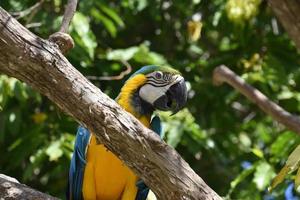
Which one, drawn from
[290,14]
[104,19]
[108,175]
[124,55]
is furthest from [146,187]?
[104,19]

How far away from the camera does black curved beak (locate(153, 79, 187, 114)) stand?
3.51 metres

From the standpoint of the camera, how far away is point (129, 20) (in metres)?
5.45

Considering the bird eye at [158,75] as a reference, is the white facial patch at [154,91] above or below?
below

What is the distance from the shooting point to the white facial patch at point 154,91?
140 inches

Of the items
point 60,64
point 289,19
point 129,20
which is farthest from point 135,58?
point 60,64

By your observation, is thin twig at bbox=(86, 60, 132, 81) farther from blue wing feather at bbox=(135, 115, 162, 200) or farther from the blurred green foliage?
blue wing feather at bbox=(135, 115, 162, 200)

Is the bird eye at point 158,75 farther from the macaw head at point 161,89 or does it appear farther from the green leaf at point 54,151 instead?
the green leaf at point 54,151

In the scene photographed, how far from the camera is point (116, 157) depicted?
341cm

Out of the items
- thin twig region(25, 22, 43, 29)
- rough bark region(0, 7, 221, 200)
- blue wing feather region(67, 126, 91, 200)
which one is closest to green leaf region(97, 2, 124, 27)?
thin twig region(25, 22, 43, 29)

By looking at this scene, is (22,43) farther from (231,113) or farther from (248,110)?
(248,110)

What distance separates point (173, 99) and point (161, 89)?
0.08 m

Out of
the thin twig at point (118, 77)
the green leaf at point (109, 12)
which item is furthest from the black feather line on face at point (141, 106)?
the green leaf at point (109, 12)

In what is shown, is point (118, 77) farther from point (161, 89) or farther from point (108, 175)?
point (108, 175)

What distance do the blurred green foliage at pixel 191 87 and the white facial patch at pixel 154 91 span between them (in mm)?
839
